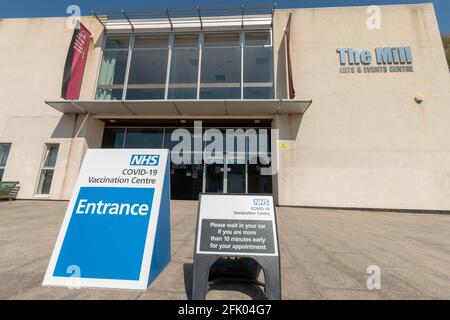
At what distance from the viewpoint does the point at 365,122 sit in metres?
9.26

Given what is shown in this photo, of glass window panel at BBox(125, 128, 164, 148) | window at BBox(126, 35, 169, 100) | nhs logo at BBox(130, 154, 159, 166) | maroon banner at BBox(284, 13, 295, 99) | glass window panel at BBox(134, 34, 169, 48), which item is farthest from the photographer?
glass window panel at BBox(134, 34, 169, 48)

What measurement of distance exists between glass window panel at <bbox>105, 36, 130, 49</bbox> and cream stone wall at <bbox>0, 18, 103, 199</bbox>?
42cm

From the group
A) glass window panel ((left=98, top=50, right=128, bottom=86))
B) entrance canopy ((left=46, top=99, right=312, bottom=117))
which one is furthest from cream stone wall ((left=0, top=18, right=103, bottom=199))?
entrance canopy ((left=46, top=99, right=312, bottom=117))

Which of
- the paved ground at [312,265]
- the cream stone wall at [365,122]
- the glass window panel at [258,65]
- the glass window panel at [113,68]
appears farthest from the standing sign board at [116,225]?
the glass window panel at [113,68]

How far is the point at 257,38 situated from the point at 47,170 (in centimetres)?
1191

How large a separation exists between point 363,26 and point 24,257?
1424cm

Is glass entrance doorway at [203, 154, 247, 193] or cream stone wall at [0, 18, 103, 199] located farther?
glass entrance doorway at [203, 154, 247, 193]

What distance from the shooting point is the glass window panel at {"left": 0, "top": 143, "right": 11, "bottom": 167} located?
980 centimetres

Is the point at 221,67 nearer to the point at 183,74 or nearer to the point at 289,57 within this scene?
the point at 183,74

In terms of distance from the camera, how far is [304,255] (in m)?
3.08

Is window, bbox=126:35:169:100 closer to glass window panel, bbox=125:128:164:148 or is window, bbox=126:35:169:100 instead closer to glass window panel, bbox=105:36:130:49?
glass window panel, bbox=105:36:130:49

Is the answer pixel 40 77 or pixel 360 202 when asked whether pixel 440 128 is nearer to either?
pixel 360 202

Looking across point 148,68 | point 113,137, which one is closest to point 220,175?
point 113,137
